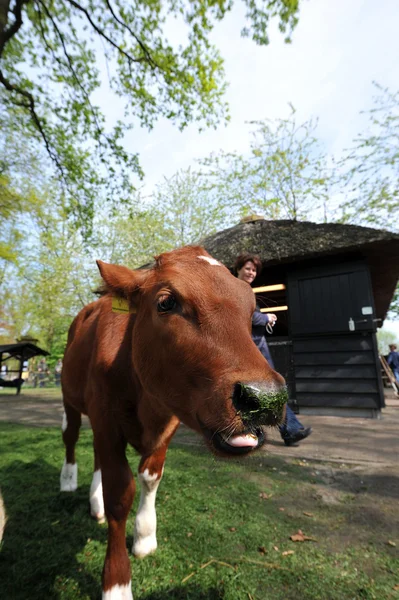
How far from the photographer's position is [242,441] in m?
1.26

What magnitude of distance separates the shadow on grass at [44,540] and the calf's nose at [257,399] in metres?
1.64

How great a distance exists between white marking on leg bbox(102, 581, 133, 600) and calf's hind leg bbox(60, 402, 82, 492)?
1904mm

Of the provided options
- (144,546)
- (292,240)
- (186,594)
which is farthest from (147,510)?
(292,240)

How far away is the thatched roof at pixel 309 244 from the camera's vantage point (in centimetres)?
822

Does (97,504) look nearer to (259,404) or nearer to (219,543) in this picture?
(219,543)

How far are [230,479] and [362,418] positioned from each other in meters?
5.82

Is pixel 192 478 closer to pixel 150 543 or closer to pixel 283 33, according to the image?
pixel 150 543

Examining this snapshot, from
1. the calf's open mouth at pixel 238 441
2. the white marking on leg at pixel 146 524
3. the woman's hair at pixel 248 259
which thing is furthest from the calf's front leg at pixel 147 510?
the woman's hair at pixel 248 259

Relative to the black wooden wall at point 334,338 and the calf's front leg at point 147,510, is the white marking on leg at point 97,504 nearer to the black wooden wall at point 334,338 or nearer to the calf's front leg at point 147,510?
the calf's front leg at point 147,510

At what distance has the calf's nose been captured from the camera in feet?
3.84

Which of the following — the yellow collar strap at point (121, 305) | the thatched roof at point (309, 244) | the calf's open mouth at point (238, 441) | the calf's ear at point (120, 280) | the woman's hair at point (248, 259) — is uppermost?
the thatched roof at point (309, 244)

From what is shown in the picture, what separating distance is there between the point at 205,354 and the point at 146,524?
1641 mm

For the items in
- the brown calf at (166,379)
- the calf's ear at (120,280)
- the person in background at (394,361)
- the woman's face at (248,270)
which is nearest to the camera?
the brown calf at (166,379)

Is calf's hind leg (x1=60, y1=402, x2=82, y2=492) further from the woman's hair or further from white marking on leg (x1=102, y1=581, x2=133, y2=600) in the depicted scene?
the woman's hair
